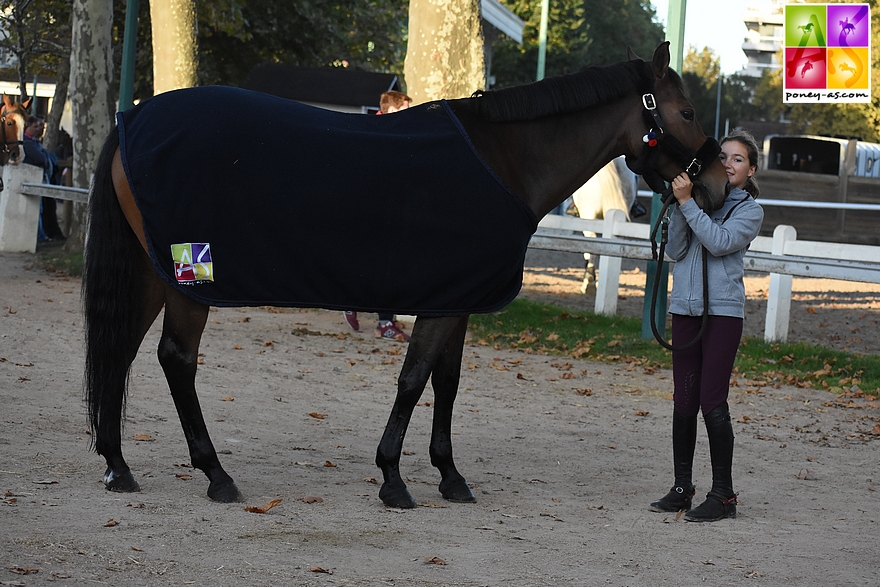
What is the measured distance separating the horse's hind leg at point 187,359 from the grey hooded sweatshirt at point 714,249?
7.27ft

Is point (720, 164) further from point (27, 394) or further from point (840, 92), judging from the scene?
point (840, 92)

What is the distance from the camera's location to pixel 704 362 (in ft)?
15.7

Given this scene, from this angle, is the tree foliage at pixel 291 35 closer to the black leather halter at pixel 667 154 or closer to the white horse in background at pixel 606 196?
the white horse in background at pixel 606 196

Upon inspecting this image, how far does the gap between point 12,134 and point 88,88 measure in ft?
4.57

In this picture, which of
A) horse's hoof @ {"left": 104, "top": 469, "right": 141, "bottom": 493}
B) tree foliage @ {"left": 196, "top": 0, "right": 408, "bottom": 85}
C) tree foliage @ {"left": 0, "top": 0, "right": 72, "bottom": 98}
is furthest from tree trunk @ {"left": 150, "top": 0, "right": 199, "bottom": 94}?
tree foliage @ {"left": 0, "top": 0, "right": 72, "bottom": 98}

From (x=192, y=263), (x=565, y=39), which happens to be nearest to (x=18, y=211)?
(x=192, y=263)

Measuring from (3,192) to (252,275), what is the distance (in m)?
11.5

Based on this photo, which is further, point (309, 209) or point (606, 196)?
point (606, 196)

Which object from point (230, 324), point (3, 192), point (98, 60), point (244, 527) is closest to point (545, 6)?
point (98, 60)

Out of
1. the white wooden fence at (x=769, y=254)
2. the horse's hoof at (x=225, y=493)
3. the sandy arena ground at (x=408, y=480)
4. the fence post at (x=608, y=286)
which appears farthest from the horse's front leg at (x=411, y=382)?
the fence post at (x=608, y=286)

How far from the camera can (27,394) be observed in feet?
20.8

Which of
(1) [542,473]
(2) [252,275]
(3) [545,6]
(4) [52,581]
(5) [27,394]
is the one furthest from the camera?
(3) [545,6]

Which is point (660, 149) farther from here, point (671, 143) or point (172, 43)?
point (172, 43)

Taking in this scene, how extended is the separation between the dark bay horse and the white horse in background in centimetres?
894
